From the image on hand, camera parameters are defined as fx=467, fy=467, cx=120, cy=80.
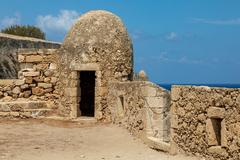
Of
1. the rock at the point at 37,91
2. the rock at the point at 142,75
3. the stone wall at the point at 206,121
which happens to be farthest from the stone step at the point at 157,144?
the rock at the point at 142,75

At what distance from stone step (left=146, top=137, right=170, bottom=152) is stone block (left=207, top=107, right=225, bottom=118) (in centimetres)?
172

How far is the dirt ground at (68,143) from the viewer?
822 centimetres

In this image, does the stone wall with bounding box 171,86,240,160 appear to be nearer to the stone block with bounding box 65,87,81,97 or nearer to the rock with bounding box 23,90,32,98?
the stone block with bounding box 65,87,81,97

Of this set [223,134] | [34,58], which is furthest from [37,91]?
[223,134]

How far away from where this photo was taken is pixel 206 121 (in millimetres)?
6883

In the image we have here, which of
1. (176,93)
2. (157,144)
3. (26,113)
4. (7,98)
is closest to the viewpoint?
(176,93)

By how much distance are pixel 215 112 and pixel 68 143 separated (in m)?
4.08

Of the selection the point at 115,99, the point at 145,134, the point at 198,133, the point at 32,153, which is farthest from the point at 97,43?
the point at 198,133

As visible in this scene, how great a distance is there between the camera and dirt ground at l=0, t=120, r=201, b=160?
822 cm

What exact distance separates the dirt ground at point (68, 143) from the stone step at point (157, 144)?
0.40 feet

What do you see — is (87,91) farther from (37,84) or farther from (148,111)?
(148,111)

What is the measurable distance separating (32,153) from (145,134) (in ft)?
7.99

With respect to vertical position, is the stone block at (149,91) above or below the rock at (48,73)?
below

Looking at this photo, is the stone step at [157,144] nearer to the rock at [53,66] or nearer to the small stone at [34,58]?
the rock at [53,66]
